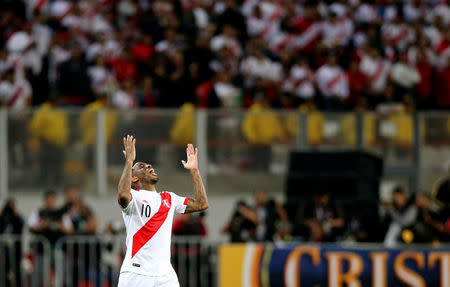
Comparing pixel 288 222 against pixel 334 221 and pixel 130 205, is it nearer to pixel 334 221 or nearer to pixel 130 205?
pixel 334 221

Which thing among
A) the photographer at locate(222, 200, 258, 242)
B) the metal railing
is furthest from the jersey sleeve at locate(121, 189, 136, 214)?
the metal railing

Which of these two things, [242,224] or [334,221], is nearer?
[334,221]

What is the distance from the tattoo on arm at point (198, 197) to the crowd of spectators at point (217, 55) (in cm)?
931

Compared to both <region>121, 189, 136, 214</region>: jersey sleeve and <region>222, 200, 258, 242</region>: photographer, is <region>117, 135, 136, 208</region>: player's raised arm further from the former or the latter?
<region>222, 200, 258, 242</region>: photographer

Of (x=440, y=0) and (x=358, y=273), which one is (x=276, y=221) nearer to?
(x=358, y=273)

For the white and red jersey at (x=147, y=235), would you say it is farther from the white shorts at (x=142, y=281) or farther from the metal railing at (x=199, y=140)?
the metal railing at (x=199, y=140)

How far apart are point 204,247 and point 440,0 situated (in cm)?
971

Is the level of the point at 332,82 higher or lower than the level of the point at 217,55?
lower

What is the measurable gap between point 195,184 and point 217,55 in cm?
1071

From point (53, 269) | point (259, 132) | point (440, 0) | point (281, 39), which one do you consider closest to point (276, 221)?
point (259, 132)

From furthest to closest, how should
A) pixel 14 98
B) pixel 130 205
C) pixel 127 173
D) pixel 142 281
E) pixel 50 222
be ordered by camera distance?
pixel 14 98, pixel 50 222, pixel 142 281, pixel 130 205, pixel 127 173

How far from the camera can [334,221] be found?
17719 millimetres

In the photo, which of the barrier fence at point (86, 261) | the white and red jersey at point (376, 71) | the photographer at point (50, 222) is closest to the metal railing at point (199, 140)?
the white and red jersey at point (376, 71)

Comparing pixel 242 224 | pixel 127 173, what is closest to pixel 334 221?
pixel 242 224
